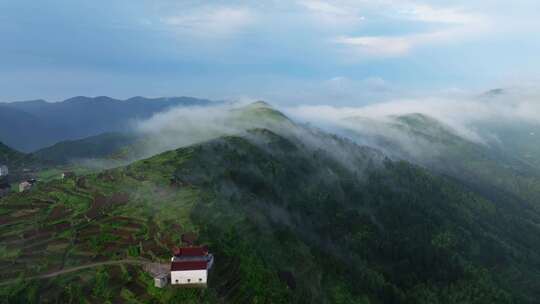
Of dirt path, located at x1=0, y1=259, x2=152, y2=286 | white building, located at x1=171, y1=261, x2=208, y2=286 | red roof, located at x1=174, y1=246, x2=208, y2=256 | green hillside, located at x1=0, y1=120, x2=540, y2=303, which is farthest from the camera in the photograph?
green hillside, located at x1=0, y1=120, x2=540, y2=303

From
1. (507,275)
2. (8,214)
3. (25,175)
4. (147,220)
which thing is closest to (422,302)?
(507,275)

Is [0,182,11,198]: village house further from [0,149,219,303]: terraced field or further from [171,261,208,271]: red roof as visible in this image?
[171,261,208,271]: red roof

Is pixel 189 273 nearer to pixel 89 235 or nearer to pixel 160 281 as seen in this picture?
pixel 160 281

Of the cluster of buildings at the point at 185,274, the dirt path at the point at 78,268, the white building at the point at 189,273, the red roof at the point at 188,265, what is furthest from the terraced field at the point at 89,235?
the red roof at the point at 188,265

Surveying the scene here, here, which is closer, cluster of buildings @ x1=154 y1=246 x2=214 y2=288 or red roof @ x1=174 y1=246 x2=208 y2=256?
cluster of buildings @ x1=154 y1=246 x2=214 y2=288

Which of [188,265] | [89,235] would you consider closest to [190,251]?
[188,265]

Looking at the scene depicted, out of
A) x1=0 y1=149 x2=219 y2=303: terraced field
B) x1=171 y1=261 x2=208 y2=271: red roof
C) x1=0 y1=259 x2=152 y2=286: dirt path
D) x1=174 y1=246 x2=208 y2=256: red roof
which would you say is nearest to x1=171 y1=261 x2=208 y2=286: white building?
x1=171 y1=261 x2=208 y2=271: red roof

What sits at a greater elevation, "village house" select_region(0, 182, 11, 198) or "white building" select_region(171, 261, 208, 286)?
"village house" select_region(0, 182, 11, 198)
